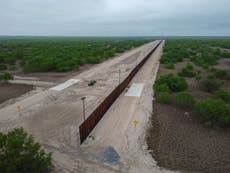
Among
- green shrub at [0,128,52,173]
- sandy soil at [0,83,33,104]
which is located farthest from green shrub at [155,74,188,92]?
sandy soil at [0,83,33,104]

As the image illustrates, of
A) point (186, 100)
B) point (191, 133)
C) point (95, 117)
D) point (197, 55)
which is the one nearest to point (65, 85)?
point (95, 117)

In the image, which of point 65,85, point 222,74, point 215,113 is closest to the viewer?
point 215,113

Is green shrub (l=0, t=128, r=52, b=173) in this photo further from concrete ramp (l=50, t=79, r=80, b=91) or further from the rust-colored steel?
concrete ramp (l=50, t=79, r=80, b=91)

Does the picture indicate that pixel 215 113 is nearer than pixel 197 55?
Yes

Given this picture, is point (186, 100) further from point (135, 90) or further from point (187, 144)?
point (135, 90)

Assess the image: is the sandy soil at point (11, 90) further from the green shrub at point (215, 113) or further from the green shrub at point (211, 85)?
the green shrub at point (211, 85)

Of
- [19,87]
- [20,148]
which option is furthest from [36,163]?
[19,87]

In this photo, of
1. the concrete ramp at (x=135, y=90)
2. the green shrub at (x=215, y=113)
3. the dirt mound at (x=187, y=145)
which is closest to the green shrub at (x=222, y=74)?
the concrete ramp at (x=135, y=90)
